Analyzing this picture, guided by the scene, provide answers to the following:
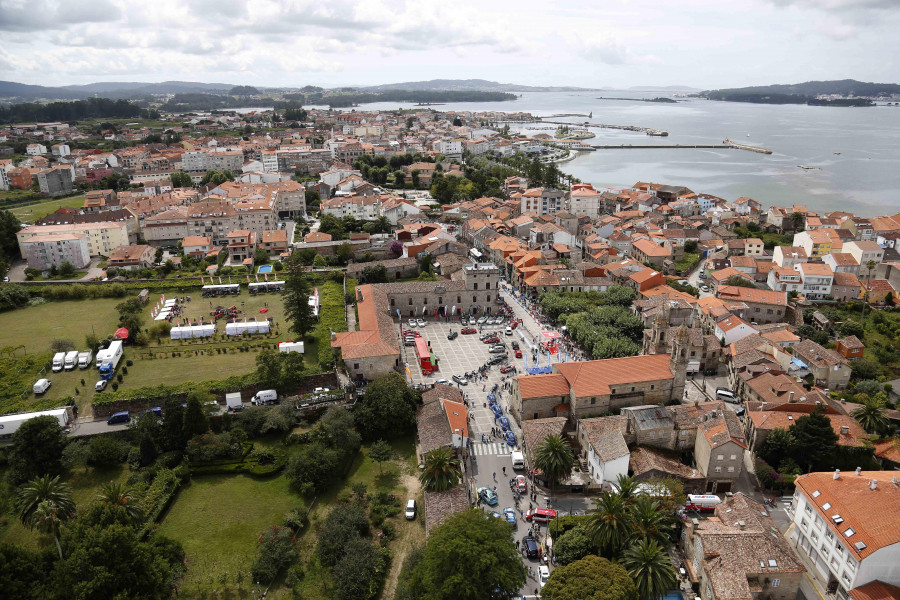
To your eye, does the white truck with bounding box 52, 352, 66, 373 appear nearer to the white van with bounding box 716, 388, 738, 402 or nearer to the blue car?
the blue car

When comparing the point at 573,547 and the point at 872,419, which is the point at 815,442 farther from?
the point at 573,547

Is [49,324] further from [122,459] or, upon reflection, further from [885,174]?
[885,174]

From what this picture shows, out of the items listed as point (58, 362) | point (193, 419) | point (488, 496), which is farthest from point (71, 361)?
point (488, 496)

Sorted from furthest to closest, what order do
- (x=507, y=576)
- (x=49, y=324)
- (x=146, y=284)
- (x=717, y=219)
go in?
(x=717, y=219) → (x=146, y=284) → (x=49, y=324) → (x=507, y=576)

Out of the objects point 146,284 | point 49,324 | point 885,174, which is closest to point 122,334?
point 49,324

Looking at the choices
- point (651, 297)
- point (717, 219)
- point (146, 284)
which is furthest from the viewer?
point (717, 219)

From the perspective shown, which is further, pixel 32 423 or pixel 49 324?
pixel 49 324
